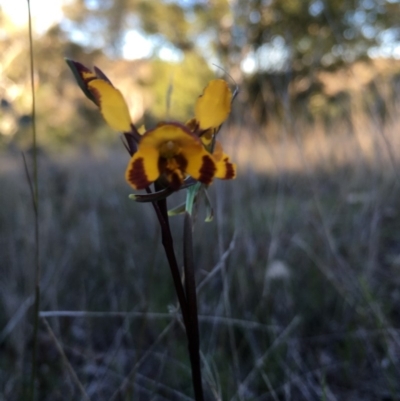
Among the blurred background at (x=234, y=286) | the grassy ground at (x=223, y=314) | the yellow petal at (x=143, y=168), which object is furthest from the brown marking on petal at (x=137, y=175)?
the grassy ground at (x=223, y=314)

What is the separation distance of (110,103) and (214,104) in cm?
7

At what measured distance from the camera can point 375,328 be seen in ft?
3.00

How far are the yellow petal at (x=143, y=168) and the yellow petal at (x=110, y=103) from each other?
31 millimetres

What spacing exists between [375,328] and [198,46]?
8761 mm

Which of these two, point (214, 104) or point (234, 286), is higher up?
point (214, 104)

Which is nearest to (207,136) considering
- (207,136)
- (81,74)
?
(207,136)

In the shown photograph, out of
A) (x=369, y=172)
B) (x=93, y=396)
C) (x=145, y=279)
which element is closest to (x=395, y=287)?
(x=145, y=279)

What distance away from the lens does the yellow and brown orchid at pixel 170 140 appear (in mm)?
302

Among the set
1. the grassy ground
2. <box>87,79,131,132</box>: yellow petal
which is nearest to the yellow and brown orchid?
<box>87,79,131,132</box>: yellow petal

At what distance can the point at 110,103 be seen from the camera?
315 millimetres

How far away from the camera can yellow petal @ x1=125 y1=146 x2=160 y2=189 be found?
295 millimetres

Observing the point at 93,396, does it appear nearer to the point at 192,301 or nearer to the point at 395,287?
the point at 192,301

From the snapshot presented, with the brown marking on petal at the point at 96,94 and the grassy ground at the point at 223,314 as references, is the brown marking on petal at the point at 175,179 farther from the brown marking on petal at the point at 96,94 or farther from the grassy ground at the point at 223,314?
the grassy ground at the point at 223,314

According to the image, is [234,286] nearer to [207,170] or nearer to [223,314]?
[223,314]
